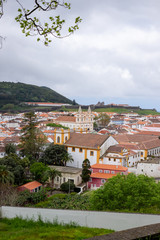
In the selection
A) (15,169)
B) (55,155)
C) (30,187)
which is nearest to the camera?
(30,187)

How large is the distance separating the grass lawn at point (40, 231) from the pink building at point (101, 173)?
1568 cm

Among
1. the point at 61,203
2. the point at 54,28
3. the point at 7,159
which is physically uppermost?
the point at 54,28

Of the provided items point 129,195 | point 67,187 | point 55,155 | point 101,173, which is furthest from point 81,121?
point 129,195

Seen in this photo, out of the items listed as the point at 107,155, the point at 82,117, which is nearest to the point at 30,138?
the point at 107,155

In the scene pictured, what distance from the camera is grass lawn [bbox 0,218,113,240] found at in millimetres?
7555

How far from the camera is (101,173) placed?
26125 millimetres

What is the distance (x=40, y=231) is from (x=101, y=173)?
18105mm

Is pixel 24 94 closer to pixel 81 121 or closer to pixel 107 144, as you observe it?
pixel 81 121

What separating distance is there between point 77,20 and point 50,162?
24899 mm

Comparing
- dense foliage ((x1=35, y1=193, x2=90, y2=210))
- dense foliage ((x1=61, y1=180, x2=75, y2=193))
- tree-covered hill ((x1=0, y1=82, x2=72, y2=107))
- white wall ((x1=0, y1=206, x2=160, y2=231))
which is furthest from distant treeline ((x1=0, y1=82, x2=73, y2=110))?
white wall ((x1=0, y1=206, x2=160, y2=231))

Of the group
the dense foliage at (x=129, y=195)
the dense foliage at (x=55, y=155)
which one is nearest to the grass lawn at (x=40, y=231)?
the dense foliage at (x=129, y=195)

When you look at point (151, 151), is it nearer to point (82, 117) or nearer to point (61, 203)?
point (61, 203)

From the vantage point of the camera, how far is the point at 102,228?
9164 millimetres

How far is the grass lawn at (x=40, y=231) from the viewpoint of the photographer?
7555 millimetres
